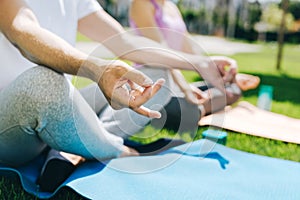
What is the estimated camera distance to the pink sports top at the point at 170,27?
2.53 metres

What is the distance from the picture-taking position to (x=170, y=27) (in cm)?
259

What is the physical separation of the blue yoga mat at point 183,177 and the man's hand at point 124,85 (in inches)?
13.5

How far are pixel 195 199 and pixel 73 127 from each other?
14.9 inches

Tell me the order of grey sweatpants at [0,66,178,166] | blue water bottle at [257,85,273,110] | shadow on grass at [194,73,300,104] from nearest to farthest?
1. grey sweatpants at [0,66,178,166]
2. blue water bottle at [257,85,273,110]
3. shadow on grass at [194,73,300,104]

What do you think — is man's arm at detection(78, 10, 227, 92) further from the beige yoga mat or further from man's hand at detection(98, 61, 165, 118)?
man's hand at detection(98, 61, 165, 118)

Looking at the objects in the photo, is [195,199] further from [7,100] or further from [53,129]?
[7,100]

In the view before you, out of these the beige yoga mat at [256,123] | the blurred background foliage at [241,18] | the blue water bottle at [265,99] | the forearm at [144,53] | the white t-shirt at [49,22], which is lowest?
the blurred background foliage at [241,18]

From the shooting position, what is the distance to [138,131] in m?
1.94

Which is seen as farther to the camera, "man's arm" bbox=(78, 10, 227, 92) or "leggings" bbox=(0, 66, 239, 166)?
"man's arm" bbox=(78, 10, 227, 92)

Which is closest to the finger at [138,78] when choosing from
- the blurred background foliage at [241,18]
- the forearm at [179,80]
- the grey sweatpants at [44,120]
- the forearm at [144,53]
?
the grey sweatpants at [44,120]

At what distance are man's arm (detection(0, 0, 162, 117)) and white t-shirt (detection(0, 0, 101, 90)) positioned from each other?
0.15 m

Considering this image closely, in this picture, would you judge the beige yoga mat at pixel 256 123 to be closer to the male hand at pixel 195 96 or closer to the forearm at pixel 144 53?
the male hand at pixel 195 96

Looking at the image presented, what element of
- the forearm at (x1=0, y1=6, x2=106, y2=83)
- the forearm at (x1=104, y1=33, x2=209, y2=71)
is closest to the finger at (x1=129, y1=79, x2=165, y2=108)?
the forearm at (x1=0, y1=6, x2=106, y2=83)

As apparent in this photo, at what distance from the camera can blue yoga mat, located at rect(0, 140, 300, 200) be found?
137cm
